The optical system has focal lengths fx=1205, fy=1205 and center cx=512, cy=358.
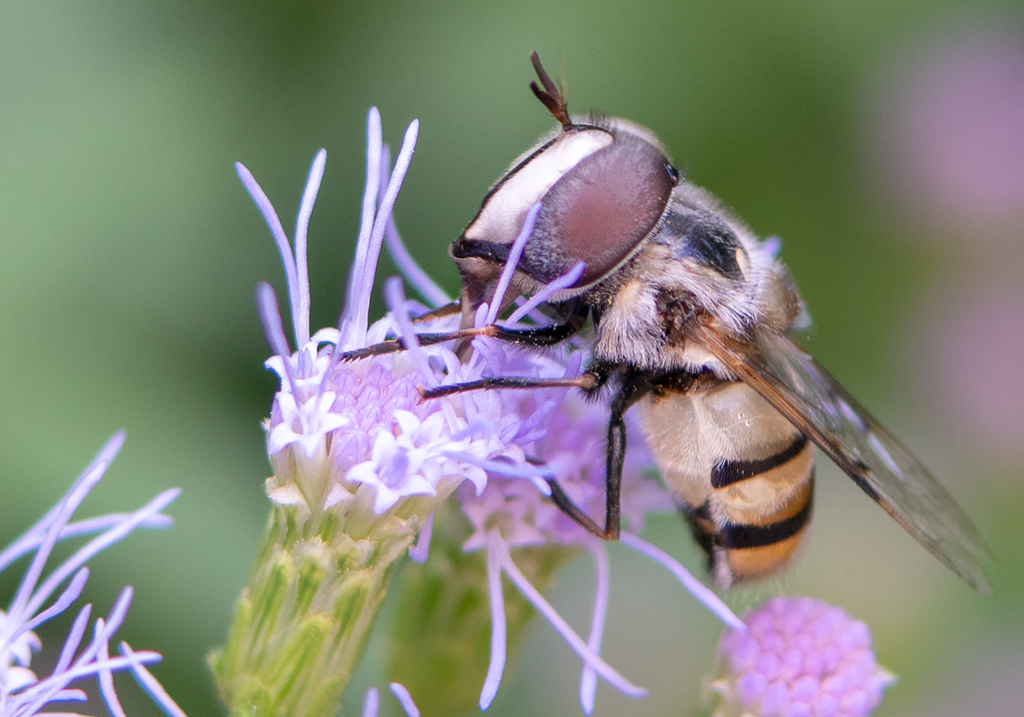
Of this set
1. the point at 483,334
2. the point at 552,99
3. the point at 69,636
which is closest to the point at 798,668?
the point at 483,334

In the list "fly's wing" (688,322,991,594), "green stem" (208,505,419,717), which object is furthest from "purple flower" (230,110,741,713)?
"fly's wing" (688,322,991,594)

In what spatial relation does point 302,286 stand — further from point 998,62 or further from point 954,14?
point 998,62

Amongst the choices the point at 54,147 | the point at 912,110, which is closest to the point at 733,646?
the point at 54,147

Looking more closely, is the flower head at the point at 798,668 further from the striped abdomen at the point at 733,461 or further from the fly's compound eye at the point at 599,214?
the fly's compound eye at the point at 599,214

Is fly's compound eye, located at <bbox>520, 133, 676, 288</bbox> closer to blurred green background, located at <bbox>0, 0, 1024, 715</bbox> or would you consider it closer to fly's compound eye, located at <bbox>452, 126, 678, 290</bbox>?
fly's compound eye, located at <bbox>452, 126, 678, 290</bbox>

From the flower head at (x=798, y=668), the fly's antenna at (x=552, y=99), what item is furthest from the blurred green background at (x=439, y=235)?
the fly's antenna at (x=552, y=99)

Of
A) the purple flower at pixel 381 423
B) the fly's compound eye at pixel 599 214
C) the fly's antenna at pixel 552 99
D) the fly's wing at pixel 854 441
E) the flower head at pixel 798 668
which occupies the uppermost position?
the fly's antenna at pixel 552 99
